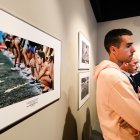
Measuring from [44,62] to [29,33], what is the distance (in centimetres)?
26

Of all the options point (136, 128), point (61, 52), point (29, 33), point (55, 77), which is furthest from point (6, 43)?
point (136, 128)

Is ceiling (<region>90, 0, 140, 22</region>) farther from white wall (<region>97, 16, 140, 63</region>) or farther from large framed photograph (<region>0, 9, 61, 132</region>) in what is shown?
large framed photograph (<region>0, 9, 61, 132</region>)

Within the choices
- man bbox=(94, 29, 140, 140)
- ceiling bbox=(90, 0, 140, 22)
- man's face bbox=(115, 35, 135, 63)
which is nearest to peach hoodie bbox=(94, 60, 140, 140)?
man bbox=(94, 29, 140, 140)

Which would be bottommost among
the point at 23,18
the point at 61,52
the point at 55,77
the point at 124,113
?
the point at 124,113

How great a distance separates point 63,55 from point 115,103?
25.5 inches

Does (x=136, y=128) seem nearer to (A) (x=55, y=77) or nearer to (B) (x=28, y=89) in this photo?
(A) (x=55, y=77)

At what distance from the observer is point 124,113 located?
1416 millimetres

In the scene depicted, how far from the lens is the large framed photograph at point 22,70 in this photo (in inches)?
32.0

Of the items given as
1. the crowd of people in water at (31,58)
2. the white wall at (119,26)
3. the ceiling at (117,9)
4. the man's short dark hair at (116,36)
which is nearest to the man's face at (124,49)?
the man's short dark hair at (116,36)

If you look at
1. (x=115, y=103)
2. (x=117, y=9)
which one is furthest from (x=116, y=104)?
(x=117, y=9)

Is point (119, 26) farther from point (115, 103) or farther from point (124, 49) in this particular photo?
point (115, 103)

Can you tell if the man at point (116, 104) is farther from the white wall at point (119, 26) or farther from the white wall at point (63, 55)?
the white wall at point (119, 26)

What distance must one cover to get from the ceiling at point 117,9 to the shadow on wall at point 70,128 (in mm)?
2409

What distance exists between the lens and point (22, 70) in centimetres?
95
